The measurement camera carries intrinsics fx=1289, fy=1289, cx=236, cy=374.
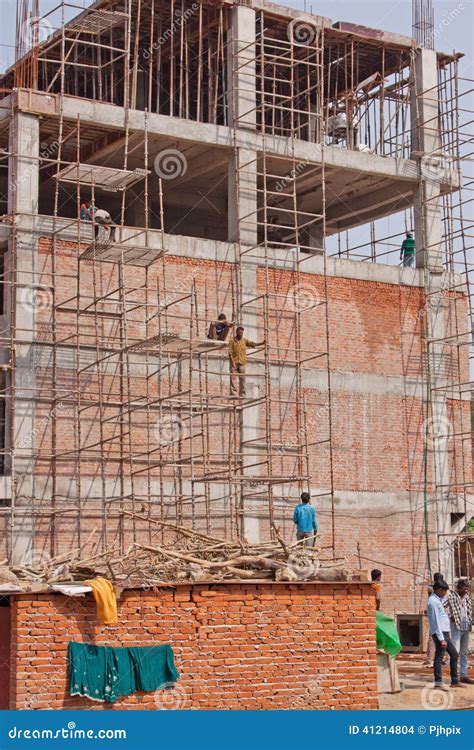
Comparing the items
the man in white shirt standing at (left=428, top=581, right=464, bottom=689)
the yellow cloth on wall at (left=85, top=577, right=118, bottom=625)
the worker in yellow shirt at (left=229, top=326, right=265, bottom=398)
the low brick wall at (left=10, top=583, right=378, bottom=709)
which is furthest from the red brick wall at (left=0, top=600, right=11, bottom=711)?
the worker in yellow shirt at (left=229, top=326, right=265, bottom=398)

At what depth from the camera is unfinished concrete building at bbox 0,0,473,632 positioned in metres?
25.0

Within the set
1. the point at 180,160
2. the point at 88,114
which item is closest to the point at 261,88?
the point at 180,160

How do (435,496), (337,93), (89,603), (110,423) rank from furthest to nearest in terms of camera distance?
(337,93) → (435,496) → (110,423) → (89,603)

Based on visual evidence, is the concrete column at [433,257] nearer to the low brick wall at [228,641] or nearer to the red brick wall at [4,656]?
the low brick wall at [228,641]

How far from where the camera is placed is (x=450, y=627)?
63.2 feet

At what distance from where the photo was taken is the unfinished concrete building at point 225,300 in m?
25.0

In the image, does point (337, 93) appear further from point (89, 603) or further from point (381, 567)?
point (89, 603)

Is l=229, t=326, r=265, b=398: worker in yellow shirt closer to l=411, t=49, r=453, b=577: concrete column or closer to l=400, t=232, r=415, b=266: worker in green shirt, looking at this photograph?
l=411, t=49, r=453, b=577: concrete column

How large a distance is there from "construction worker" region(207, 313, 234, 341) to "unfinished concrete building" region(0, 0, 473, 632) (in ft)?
1.43

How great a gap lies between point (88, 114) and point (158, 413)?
6351 millimetres

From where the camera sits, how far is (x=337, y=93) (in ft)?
109

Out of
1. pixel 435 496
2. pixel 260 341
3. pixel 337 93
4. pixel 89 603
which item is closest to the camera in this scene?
pixel 89 603

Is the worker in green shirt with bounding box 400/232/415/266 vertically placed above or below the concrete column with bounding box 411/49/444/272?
below

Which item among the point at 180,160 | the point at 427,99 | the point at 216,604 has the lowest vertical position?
the point at 216,604
